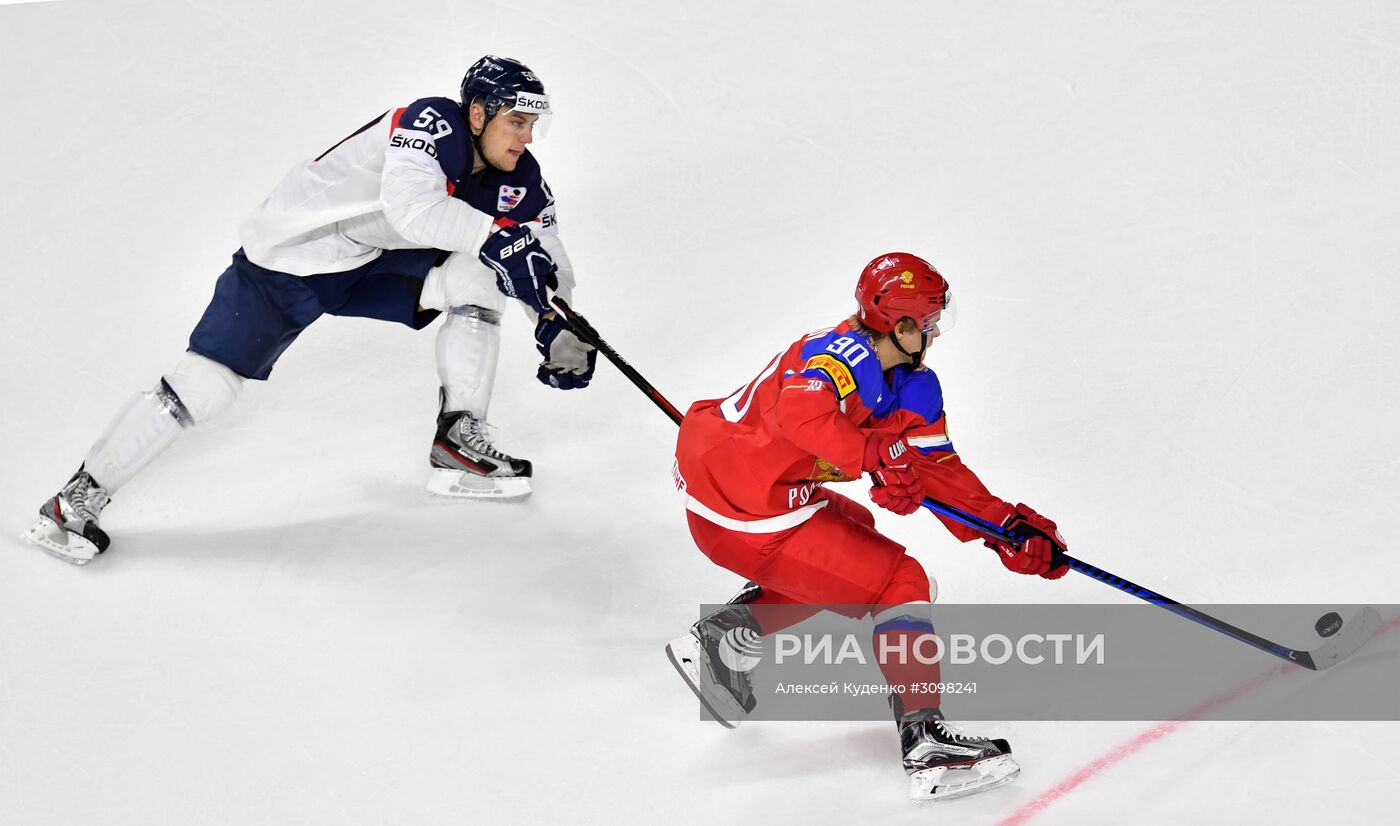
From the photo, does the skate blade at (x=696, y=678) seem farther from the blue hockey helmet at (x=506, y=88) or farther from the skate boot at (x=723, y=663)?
the blue hockey helmet at (x=506, y=88)

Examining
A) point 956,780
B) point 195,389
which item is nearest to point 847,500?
point 956,780

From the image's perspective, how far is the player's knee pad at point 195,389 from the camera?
4.07 meters

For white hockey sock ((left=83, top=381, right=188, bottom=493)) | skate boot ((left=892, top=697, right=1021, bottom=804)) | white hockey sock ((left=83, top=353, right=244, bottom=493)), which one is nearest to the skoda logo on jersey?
white hockey sock ((left=83, top=353, right=244, bottom=493))

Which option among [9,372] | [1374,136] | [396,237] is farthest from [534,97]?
[1374,136]

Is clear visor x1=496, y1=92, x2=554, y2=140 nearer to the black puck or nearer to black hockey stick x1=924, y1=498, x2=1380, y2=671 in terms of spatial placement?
black hockey stick x1=924, y1=498, x2=1380, y2=671

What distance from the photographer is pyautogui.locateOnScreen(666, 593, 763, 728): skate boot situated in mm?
3490

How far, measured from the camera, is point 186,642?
3.77 m

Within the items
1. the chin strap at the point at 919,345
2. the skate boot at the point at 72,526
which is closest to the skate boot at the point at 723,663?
the chin strap at the point at 919,345

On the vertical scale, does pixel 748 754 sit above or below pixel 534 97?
below

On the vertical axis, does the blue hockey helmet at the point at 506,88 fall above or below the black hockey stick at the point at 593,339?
above

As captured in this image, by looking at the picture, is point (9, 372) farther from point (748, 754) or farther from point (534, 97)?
point (748, 754)

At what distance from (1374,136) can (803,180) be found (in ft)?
6.35

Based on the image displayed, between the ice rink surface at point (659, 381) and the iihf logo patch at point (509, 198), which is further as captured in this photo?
the iihf logo patch at point (509, 198)

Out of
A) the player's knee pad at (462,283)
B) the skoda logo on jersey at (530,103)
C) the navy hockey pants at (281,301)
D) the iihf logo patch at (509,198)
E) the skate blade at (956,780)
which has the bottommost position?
the skate blade at (956,780)
